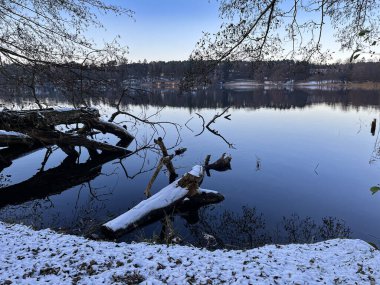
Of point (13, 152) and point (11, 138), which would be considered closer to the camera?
point (11, 138)

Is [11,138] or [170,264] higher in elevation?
[11,138]

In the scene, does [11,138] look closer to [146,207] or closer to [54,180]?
[54,180]

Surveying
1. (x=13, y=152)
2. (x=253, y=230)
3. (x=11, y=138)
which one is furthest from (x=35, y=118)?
(x=253, y=230)

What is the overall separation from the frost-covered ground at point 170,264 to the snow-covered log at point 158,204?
1.86 meters

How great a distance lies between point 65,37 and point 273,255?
18.7 feet

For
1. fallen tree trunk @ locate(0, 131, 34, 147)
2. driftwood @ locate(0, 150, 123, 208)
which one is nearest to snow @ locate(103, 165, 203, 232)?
driftwood @ locate(0, 150, 123, 208)

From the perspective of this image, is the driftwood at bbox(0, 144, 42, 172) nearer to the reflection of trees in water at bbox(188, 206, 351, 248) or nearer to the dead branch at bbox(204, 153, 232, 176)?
the dead branch at bbox(204, 153, 232, 176)

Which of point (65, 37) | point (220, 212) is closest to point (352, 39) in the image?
point (65, 37)

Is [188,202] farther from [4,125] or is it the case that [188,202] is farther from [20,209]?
[4,125]

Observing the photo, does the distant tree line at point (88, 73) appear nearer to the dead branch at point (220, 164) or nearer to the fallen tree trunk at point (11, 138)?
the fallen tree trunk at point (11, 138)

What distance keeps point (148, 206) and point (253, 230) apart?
3.27m

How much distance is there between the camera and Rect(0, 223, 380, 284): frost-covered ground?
4250 millimetres

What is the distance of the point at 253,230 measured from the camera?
8531 mm

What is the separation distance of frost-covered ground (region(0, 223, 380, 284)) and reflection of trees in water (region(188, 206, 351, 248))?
2.17 meters
